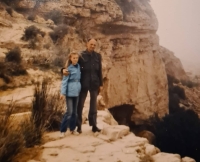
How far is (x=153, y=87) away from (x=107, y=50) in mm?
4595

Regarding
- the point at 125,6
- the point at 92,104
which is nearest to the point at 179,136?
the point at 92,104

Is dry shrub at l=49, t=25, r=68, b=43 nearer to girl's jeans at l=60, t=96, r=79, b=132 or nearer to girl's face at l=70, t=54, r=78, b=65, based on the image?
girl's face at l=70, t=54, r=78, b=65

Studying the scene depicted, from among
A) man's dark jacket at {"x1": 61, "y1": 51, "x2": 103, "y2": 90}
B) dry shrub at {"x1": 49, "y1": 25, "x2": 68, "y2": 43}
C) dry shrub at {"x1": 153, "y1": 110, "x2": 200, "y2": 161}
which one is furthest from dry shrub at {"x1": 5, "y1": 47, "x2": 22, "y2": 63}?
dry shrub at {"x1": 153, "y1": 110, "x2": 200, "y2": 161}

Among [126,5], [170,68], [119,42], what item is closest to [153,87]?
[119,42]

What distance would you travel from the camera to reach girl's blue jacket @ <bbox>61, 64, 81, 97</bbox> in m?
4.21

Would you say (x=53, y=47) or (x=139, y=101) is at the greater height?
(x=53, y=47)

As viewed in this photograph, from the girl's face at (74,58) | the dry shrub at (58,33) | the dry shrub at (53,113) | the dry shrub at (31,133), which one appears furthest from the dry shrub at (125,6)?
the dry shrub at (31,133)

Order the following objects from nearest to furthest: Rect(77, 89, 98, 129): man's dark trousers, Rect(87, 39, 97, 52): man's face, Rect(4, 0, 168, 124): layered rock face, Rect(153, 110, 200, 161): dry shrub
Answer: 1. Rect(87, 39, 97, 52): man's face
2. Rect(77, 89, 98, 129): man's dark trousers
3. Rect(153, 110, 200, 161): dry shrub
4. Rect(4, 0, 168, 124): layered rock face

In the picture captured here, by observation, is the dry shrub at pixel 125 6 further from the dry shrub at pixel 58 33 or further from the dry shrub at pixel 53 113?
the dry shrub at pixel 53 113

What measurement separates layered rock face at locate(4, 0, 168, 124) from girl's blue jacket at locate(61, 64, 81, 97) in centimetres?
677

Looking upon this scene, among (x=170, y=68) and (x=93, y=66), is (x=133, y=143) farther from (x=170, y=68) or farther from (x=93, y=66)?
(x=170, y=68)

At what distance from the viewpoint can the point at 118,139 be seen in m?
4.64

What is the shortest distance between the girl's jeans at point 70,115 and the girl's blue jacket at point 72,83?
0.14 meters

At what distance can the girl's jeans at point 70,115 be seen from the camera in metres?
4.28
